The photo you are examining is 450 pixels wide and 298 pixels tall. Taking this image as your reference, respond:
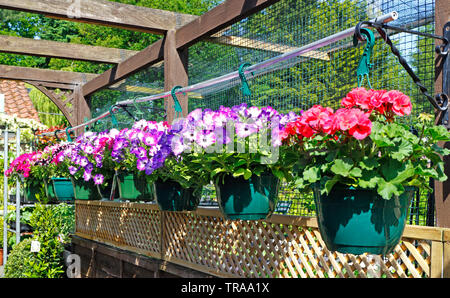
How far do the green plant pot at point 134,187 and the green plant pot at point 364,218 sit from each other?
1.55 m

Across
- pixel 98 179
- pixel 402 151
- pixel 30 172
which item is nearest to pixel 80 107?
pixel 30 172

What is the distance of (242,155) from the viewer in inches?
74.7

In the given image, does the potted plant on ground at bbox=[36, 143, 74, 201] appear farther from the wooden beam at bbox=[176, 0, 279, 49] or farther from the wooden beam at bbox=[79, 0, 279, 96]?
the wooden beam at bbox=[176, 0, 279, 49]

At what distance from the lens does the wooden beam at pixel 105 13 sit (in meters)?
3.70

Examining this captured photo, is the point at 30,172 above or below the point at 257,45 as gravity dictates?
below

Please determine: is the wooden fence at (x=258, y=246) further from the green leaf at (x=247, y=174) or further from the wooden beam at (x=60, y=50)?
the wooden beam at (x=60, y=50)

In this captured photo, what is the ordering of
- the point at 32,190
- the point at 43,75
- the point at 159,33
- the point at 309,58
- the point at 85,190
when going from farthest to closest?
the point at 43,75
the point at 32,190
the point at 159,33
the point at 85,190
the point at 309,58

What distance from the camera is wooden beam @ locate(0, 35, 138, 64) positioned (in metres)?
5.30

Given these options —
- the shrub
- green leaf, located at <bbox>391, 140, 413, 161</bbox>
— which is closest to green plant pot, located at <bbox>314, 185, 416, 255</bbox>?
green leaf, located at <bbox>391, 140, 413, 161</bbox>

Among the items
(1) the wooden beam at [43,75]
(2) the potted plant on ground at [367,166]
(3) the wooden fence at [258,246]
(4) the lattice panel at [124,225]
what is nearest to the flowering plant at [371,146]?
(2) the potted plant on ground at [367,166]

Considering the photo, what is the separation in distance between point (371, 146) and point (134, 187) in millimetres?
1711

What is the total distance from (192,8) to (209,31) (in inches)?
566

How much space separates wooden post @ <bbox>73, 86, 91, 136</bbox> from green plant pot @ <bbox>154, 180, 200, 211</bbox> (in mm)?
4020

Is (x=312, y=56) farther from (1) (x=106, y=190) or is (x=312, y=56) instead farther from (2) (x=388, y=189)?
(1) (x=106, y=190)
